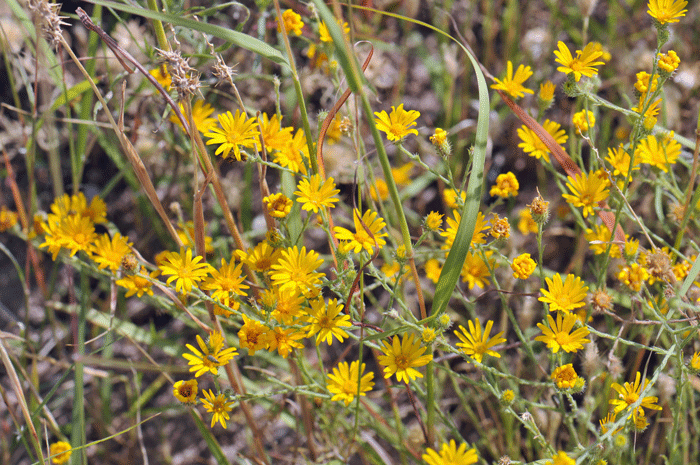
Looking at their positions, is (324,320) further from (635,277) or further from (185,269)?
(635,277)

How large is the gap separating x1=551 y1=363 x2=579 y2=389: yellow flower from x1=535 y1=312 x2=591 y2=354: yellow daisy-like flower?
6 centimetres

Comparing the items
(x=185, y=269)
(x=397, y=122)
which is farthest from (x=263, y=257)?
(x=397, y=122)

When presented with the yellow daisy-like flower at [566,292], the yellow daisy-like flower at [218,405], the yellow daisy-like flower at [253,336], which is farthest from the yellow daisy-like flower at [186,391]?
the yellow daisy-like flower at [566,292]

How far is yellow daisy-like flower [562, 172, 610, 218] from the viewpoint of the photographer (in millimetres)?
1719

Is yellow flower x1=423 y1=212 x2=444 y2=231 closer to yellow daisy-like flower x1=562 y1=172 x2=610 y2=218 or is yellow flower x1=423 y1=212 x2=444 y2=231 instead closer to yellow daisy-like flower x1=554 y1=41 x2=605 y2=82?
yellow daisy-like flower x1=562 y1=172 x2=610 y2=218

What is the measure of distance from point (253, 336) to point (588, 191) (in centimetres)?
124

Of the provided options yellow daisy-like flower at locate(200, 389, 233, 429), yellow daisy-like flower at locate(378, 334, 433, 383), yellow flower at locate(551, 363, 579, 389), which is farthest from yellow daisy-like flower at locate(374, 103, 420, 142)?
yellow daisy-like flower at locate(200, 389, 233, 429)

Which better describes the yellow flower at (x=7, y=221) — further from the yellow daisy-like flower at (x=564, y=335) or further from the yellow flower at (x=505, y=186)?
the yellow daisy-like flower at (x=564, y=335)

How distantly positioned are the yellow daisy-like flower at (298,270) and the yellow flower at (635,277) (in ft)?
3.15

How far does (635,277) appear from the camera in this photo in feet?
5.20

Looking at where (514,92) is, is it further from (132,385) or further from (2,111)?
(2,111)

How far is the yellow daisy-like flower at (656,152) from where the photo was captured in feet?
6.15

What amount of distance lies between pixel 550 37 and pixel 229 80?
2.36 metres

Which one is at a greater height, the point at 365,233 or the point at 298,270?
the point at 365,233
